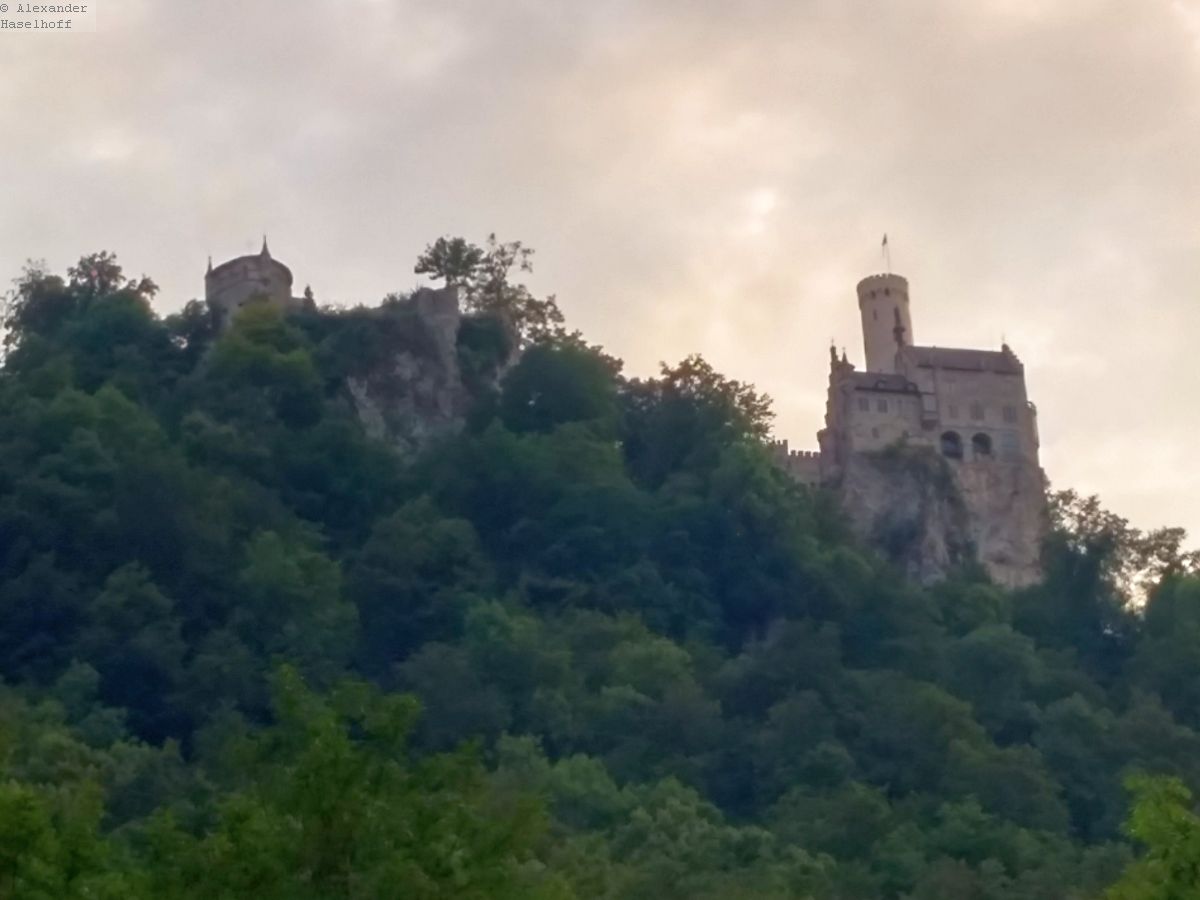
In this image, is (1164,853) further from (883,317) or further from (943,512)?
(883,317)

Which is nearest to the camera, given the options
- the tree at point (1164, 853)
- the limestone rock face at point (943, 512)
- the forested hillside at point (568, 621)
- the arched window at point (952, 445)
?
the tree at point (1164, 853)

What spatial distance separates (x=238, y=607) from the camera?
194 ft

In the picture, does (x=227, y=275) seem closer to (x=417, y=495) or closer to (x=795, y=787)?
(x=417, y=495)

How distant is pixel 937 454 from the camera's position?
3238 inches

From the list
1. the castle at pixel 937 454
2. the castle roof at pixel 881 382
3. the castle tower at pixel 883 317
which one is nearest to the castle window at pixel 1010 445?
the castle at pixel 937 454

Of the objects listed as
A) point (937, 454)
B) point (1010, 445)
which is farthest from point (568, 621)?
point (1010, 445)

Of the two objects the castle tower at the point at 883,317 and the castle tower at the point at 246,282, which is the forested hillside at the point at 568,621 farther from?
the castle tower at the point at 883,317

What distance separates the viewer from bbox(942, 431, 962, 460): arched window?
283ft

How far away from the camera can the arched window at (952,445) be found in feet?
283

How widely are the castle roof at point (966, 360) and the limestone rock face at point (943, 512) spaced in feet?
18.8

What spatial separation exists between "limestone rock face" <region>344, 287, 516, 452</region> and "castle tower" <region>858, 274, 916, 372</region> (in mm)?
23880

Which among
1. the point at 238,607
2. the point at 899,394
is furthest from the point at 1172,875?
the point at 899,394

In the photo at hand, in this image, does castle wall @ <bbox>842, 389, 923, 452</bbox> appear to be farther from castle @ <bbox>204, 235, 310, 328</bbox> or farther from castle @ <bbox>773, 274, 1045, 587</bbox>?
castle @ <bbox>204, 235, 310, 328</bbox>

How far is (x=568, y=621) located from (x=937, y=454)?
71.3ft
